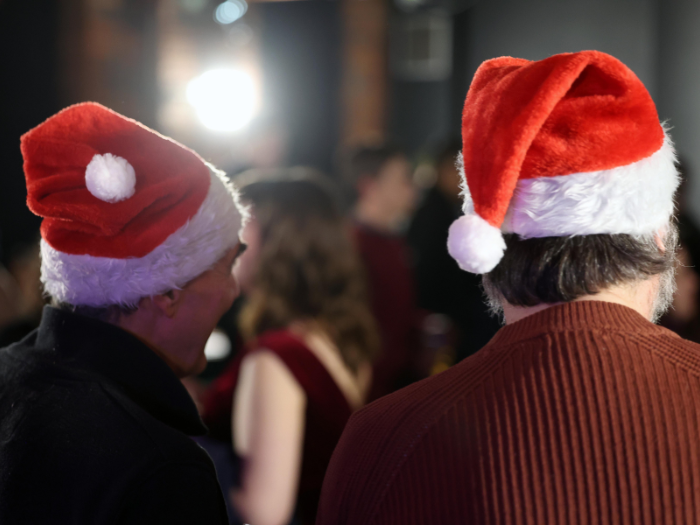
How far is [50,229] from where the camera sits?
108 centimetres

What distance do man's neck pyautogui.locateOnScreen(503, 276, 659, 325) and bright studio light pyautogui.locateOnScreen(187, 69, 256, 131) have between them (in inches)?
266

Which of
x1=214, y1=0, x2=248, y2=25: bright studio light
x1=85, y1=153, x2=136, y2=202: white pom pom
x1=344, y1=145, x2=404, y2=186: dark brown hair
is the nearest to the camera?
Answer: x1=85, y1=153, x2=136, y2=202: white pom pom

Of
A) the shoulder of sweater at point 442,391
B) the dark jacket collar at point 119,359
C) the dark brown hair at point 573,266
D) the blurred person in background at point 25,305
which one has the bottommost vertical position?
the blurred person in background at point 25,305

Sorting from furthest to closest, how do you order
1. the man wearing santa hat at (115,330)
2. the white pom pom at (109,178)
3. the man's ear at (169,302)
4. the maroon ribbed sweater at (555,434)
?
the man's ear at (169,302)
the white pom pom at (109,178)
the man wearing santa hat at (115,330)
the maroon ribbed sweater at (555,434)

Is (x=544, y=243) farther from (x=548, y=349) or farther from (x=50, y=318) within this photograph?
(x=50, y=318)

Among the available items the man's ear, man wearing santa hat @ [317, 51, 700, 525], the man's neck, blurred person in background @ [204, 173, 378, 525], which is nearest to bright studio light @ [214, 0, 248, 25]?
blurred person in background @ [204, 173, 378, 525]

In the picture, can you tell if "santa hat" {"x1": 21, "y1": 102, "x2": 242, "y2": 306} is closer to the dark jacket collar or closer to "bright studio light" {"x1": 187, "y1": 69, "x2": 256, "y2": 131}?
the dark jacket collar

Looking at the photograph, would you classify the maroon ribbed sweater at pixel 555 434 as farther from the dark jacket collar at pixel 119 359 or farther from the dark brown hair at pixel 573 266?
the dark jacket collar at pixel 119 359

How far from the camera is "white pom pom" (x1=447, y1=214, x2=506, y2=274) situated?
2.61 ft

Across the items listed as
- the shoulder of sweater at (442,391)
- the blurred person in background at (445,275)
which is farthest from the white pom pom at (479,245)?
the blurred person in background at (445,275)

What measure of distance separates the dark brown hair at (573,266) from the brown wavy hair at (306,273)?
3.67 ft

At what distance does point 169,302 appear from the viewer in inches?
45.3

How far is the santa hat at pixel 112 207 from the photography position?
1062 millimetres

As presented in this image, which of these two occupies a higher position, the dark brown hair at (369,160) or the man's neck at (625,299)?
the man's neck at (625,299)
